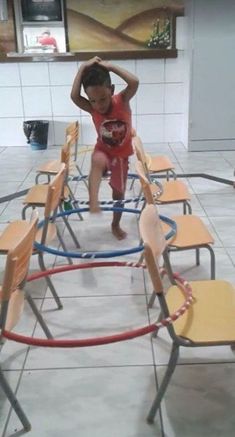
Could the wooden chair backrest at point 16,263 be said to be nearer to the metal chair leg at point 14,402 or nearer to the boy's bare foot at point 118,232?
the metal chair leg at point 14,402

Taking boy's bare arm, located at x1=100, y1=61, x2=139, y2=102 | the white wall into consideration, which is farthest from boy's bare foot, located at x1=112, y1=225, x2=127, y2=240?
the white wall

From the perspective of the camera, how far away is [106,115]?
284 cm

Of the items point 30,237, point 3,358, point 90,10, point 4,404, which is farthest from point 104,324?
point 90,10

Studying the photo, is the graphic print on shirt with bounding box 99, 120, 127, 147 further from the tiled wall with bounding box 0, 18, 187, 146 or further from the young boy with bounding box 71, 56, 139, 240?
the tiled wall with bounding box 0, 18, 187, 146

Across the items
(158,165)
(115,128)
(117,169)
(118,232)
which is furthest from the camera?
(158,165)

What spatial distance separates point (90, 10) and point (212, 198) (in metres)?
3.45

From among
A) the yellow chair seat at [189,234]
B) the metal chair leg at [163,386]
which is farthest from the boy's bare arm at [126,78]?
the metal chair leg at [163,386]

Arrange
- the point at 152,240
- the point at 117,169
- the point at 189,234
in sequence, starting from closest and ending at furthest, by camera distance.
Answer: the point at 152,240
the point at 189,234
the point at 117,169

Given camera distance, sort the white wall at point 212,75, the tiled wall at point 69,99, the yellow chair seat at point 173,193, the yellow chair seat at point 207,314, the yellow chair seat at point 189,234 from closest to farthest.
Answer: the yellow chair seat at point 207,314
the yellow chair seat at point 189,234
the yellow chair seat at point 173,193
the white wall at point 212,75
the tiled wall at point 69,99

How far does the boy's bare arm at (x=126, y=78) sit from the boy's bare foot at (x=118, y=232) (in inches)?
35.6

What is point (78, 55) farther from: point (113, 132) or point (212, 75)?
point (113, 132)

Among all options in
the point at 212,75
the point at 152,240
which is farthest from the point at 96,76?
the point at 212,75

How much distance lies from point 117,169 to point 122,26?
373 centimetres

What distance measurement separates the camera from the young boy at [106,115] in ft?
8.70
